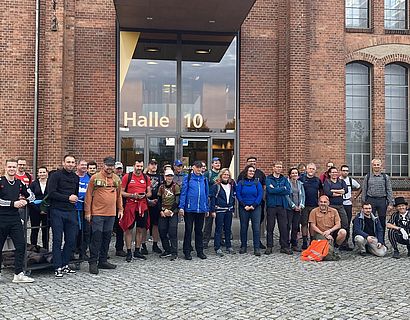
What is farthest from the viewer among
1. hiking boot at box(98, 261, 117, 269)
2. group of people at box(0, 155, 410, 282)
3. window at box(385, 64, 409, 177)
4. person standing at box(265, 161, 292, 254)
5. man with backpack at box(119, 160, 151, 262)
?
window at box(385, 64, 409, 177)

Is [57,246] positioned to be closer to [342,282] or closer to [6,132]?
[342,282]

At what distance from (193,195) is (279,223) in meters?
1.96

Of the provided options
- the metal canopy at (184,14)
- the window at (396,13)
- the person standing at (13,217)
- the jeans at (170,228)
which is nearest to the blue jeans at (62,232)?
the person standing at (13,217)

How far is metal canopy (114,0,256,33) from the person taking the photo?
1284cm

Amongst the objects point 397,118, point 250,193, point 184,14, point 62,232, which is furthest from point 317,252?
point 397,118

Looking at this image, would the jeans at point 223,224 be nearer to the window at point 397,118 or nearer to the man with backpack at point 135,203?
the man with backpack at point 135,203

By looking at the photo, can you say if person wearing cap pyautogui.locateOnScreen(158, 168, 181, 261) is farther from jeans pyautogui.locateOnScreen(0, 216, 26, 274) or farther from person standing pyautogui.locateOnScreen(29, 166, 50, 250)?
jeans pyautogui.locateOnScreen(0, 216, 26, 274)

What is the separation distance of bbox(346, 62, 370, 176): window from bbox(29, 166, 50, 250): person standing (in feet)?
34.9

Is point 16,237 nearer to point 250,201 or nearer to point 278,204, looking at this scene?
point 250,201

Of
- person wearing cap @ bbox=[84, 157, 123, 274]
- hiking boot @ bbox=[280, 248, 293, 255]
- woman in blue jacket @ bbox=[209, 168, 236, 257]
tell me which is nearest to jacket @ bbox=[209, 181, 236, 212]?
woman in blue jacket @ bbox=[209, 168, 236, 257]

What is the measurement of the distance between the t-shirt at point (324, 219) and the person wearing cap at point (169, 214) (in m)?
2.75

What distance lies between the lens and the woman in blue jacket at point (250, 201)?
9.76 meters

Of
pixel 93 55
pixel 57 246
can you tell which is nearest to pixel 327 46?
pixel 93 55

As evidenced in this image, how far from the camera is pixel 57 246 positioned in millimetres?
7668
